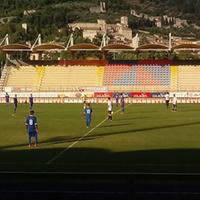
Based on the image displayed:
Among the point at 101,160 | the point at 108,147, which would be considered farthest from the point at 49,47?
the point at 101,160

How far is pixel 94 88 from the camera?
78000 millimetres

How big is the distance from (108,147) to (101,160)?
397cm

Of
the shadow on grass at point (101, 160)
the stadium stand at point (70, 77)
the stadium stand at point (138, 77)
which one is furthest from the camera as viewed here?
the stadium stand at point (70, 77)

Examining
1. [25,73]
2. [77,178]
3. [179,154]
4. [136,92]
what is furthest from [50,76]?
[77,178]

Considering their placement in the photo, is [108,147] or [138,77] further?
[138,77]

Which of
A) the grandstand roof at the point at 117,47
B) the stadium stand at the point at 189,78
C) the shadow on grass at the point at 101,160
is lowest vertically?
the stadium stand at the point at 189,78

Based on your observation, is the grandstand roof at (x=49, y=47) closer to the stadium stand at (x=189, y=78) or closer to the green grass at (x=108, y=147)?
the stadium stand at (x=189, y=78)

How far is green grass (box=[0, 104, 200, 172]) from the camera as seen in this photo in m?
20.2

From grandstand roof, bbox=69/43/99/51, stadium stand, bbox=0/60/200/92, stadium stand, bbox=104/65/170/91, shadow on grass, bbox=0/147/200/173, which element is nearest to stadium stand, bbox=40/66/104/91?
stadium stand, bbox=0/60/200/92

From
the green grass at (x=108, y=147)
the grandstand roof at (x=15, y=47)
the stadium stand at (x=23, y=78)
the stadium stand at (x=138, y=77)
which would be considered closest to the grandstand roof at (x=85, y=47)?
the stadium stand at (x=138, y=77)

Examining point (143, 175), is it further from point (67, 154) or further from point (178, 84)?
point (178, 84)

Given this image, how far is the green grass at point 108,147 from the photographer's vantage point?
66.2 feet

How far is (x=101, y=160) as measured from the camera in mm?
21703

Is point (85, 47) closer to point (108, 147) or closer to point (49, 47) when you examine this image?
point (49, 47)
